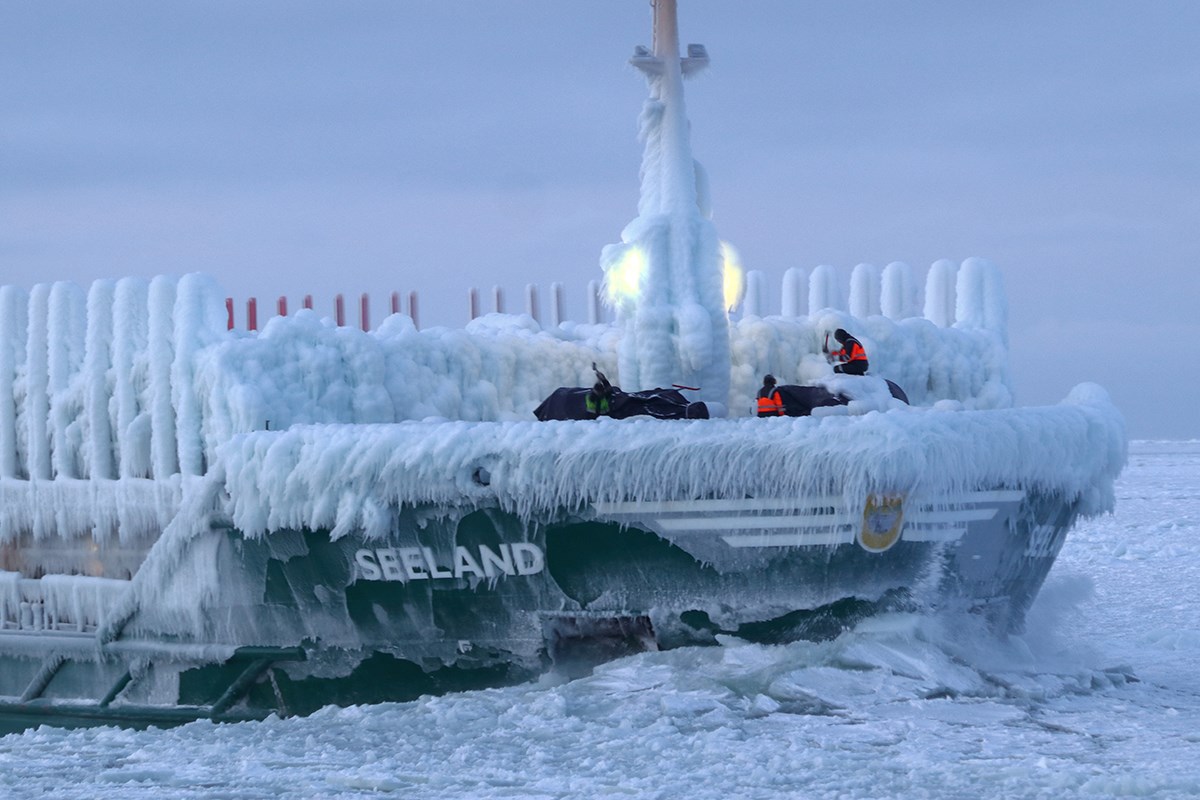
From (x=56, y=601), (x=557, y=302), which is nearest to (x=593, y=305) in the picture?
(x=557, y=302)

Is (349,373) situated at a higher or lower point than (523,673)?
higher

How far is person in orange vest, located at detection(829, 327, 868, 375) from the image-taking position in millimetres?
14398

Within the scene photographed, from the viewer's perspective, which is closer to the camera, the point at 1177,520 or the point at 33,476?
the point at 33,476

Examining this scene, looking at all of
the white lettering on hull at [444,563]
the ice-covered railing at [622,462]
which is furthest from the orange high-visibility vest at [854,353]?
the white lettering on hull at [444,563]

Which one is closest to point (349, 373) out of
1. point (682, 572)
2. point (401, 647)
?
point (401, 647)

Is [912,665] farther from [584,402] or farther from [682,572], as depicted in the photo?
[584,402]

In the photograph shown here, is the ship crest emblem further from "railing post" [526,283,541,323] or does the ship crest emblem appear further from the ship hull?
"railing post" [526,283,541,323]

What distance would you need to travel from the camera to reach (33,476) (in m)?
14.8

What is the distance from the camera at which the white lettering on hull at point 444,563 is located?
35.8ft

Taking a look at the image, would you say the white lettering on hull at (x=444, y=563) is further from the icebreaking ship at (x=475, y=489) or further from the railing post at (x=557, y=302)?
the railing post at (x=557, y=302)

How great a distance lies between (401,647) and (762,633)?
2754 mm

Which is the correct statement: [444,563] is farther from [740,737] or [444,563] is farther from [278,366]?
[278,366]

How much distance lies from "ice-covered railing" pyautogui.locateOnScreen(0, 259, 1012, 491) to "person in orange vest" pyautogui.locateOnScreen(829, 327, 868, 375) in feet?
2.35

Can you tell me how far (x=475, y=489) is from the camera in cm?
1084
